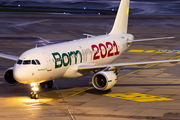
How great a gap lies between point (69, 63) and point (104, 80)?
3341 mm

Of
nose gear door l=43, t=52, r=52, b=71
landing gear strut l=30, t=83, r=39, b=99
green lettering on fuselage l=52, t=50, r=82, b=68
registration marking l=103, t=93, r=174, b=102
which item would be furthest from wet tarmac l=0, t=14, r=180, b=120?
A: green lettering on fuselage l=52, t=50, r=82, b=68

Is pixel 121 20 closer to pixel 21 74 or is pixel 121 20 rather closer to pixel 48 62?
pixel 48 62

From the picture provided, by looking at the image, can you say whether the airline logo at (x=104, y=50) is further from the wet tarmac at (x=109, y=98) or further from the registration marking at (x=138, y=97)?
the registration marking at (x=138, y=97)

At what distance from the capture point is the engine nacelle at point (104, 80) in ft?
108

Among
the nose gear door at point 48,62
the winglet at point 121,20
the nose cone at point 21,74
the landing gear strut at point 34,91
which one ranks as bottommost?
the landing gear strut at point 34,91

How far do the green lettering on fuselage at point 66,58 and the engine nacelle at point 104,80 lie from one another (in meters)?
2.59

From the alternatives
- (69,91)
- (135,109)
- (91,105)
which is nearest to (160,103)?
(135,109)

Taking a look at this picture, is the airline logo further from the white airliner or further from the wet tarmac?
the wet tarmac

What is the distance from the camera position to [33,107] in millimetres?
29906

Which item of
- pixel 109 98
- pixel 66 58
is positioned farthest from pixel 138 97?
pixel 66 58

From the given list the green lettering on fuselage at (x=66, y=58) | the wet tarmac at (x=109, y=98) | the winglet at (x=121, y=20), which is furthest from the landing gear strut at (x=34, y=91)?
the winglet at (x=121, y=20)

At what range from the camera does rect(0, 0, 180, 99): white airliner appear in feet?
101

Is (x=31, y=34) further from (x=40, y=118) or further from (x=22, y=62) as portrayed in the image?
(x=40, y=118)

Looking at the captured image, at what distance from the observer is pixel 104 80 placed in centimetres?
3391
